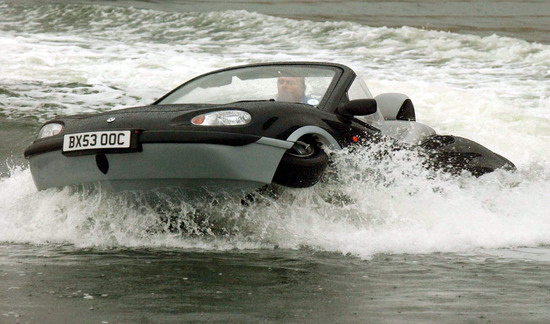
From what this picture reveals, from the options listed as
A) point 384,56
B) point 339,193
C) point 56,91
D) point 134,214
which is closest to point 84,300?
point 134,214

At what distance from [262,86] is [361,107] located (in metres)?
0.88

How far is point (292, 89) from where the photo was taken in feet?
22.7

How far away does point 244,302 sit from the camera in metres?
4.25

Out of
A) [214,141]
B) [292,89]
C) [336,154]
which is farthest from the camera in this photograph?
[292,89]

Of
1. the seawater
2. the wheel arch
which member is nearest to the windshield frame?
the wheel arch

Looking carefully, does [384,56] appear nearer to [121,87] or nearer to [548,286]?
[121,87]

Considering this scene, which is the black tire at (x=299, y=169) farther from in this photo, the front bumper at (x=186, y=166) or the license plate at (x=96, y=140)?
the license plate at (x=96, y=140)

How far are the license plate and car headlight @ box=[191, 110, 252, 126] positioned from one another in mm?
440

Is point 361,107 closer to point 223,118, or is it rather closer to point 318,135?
point 318,135

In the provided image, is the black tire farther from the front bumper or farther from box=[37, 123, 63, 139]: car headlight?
box=[37, 123, 63, 139]: car headlight

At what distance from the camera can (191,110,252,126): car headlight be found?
594cm

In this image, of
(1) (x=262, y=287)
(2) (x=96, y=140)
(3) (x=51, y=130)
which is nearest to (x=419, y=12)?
(3) (x=51, y=130)

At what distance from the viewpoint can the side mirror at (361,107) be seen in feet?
21.6

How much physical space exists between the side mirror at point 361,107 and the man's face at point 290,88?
1.36 feet
